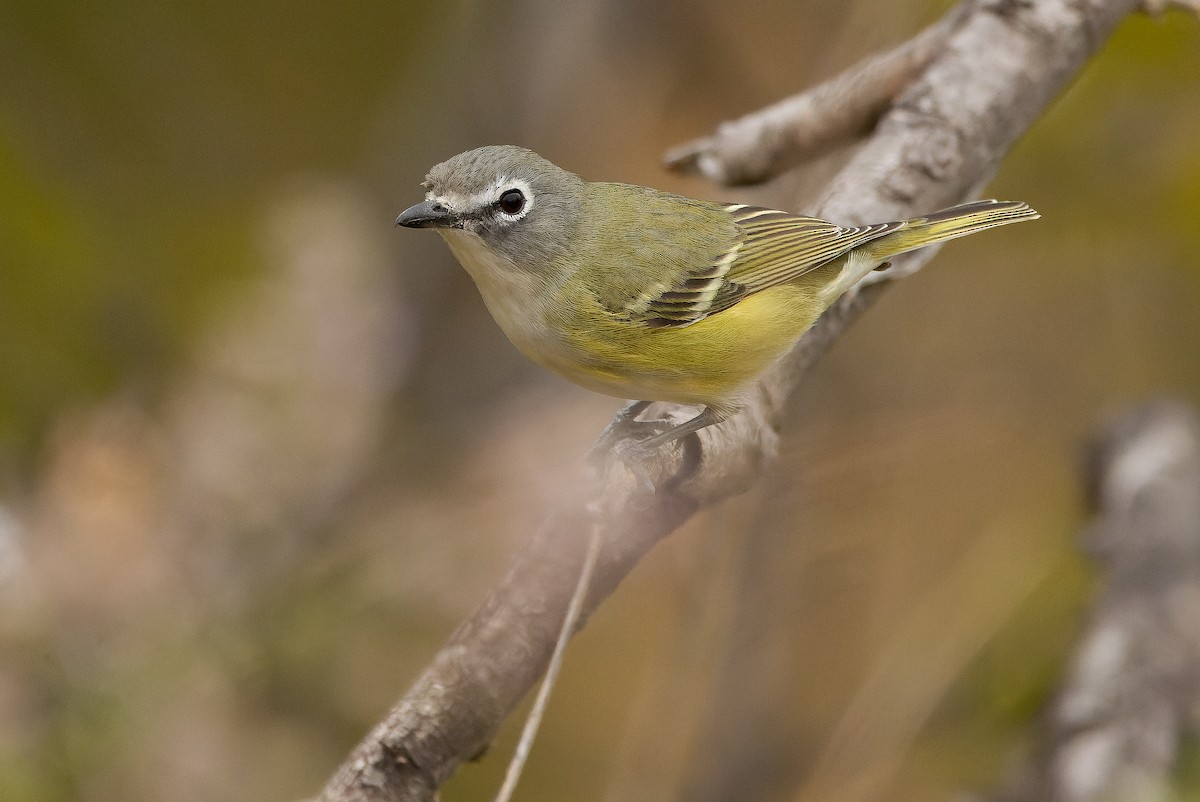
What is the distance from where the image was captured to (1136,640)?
2.53m

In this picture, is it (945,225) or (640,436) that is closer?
(640,436)

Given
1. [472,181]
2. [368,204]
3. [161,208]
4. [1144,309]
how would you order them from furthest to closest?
[368,204]
[161,208]
[1144,309]
[472,181]

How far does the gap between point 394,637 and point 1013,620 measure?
169 centimetres

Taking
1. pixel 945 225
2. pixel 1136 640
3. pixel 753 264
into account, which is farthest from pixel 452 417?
pixel 1136 640

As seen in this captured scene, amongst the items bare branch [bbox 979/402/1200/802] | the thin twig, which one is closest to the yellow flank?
the thin twig

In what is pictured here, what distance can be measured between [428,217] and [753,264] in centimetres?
79

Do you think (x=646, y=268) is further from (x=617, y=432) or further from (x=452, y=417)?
(x=452, y=417)

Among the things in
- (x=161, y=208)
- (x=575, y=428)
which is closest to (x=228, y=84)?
(x=161, y=208)

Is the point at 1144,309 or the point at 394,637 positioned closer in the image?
the point at 394,637

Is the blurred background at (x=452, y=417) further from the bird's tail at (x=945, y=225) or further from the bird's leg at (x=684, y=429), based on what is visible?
the bird's tail at (x=945, y=225)

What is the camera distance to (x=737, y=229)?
2.66 metres

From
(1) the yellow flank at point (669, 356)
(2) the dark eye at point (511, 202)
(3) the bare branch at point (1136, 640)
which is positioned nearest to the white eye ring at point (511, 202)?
(2) the dark eye at point (511, 202)

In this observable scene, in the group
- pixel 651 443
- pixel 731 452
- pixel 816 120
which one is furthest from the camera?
pixel 816 120

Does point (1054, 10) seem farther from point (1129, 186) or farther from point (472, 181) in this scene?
point (472, 181)
